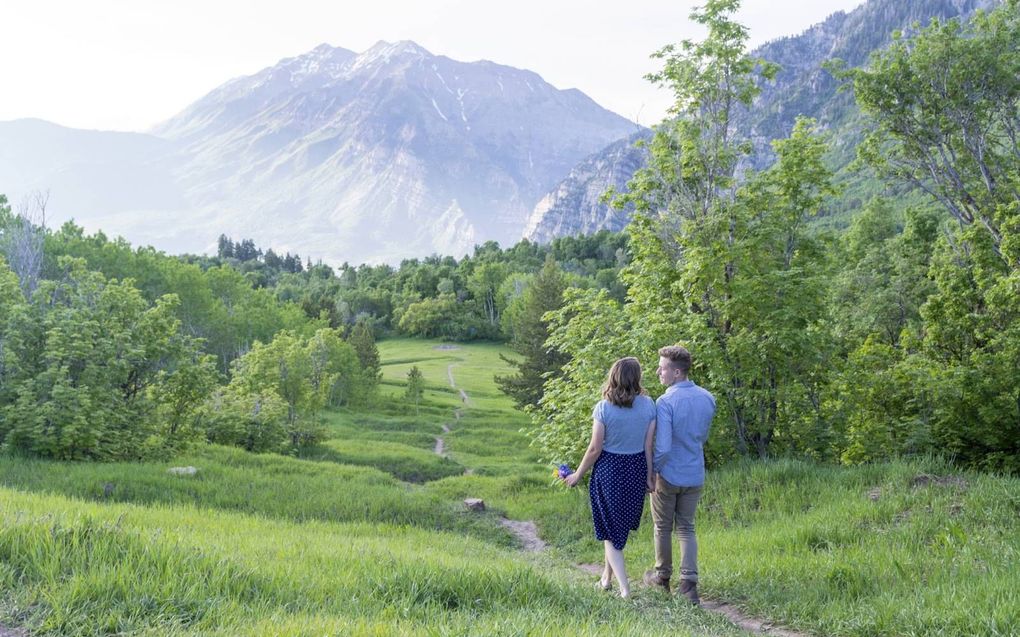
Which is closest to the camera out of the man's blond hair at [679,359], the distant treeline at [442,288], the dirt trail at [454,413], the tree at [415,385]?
the man's blond hair at [679,359]

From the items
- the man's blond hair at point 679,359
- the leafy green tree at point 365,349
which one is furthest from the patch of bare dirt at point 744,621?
the leafy green tree at point 365,349

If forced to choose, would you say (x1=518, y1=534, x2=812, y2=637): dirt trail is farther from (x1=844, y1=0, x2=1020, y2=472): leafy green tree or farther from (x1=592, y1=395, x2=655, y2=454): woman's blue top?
(x1=844, y1=0, x2=1020, y2=472): leafy green tree

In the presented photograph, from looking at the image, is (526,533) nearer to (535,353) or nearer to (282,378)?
(282,378)

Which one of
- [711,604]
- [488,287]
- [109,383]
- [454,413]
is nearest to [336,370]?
[454,413]

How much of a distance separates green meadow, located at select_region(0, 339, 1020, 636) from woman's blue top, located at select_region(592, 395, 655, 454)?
1.56 m

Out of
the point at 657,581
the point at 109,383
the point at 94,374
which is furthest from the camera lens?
the point at 109,383

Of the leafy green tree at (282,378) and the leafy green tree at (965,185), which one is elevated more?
the leafy green tree at (965,185)

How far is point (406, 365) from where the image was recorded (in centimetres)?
8531

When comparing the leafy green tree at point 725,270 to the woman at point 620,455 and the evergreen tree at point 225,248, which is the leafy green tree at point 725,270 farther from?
the evergreen tree at point 225,248

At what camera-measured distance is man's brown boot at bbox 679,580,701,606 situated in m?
7.14

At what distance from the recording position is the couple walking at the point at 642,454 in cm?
712

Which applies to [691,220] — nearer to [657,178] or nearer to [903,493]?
[657,178]

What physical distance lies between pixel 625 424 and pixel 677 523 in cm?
145

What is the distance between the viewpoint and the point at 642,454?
722 cm
